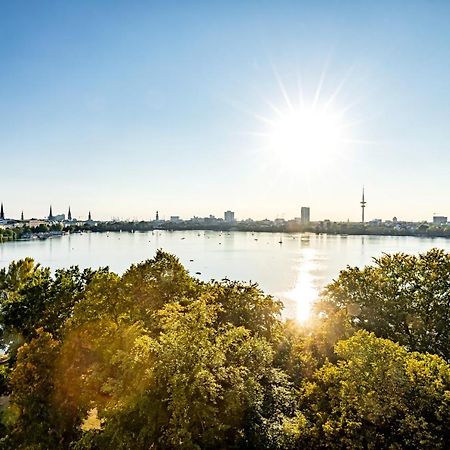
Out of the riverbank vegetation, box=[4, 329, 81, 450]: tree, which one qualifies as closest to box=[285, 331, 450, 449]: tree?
the riverbank vegetation

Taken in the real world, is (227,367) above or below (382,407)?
above

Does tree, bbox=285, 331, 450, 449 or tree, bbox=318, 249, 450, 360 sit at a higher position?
tree, bbox=318, 249, 450, 360

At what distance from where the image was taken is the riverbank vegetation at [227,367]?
11.5 meters

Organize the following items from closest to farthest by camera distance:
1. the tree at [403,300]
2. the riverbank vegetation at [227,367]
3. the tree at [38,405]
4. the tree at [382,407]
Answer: the tree at [382,407]
the riverbank vegetation at [227,367]
the tree at [38,405]
the tree at [403,300]

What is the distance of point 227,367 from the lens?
1341 centimetres

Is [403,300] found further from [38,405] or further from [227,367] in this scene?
[38,405]

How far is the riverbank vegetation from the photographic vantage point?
37.6 ft

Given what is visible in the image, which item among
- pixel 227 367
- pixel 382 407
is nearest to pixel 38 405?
pixel 227 367

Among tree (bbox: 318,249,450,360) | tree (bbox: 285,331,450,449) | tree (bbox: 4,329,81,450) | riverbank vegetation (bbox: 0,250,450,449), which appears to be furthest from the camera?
tree (bbox: 318,249,450,360)

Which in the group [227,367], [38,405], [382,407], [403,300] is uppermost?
[403,300]

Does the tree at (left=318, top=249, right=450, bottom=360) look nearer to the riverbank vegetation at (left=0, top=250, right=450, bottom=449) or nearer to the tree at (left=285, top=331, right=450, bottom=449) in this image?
the riverbank vegetation at (left=0, top=250, right=450, bottom=449)

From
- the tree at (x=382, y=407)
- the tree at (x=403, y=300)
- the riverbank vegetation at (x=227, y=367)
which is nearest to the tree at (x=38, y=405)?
the riverbank vegetation at (x=227, y=367)

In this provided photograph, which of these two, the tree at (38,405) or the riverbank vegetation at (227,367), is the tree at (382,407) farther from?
the tree at (38,405)

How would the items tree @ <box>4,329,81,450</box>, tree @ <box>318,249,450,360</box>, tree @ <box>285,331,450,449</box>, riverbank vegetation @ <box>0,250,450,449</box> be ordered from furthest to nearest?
tree @ <box>318,249,450,360</box>, tree @ <box>4,329,81,450</box>, riverbank vegetation @ <box>0,250,450,449</box>, tree @ <box>285,331,450,449</box>
